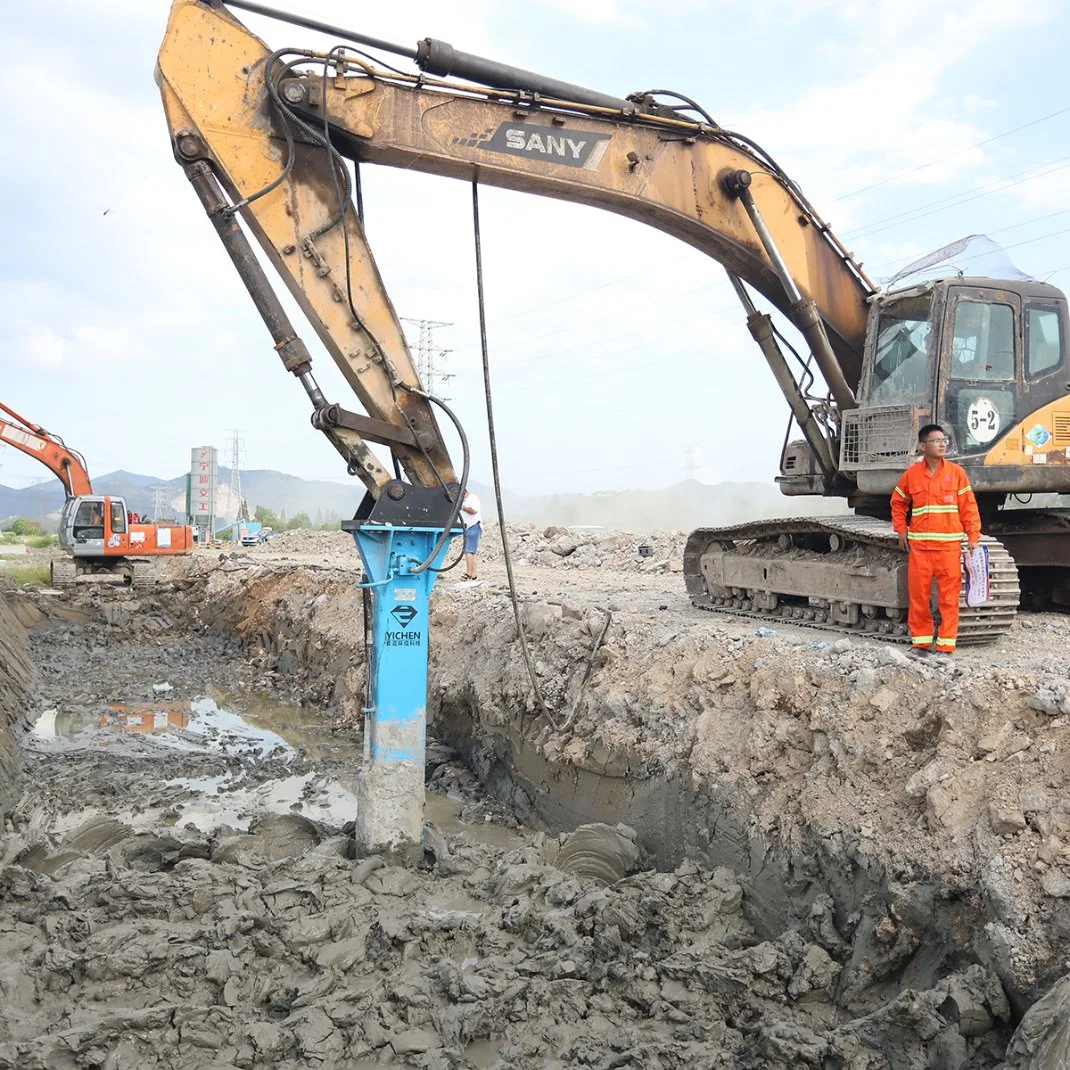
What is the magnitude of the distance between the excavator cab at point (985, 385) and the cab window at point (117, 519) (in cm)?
1559

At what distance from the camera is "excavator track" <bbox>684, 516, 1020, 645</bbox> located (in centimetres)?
612

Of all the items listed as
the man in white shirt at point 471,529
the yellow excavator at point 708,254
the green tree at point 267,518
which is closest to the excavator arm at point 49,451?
the man in white shirt at point 471,529

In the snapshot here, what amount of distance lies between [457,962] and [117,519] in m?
16.3

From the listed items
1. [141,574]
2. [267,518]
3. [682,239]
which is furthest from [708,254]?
[267,518]

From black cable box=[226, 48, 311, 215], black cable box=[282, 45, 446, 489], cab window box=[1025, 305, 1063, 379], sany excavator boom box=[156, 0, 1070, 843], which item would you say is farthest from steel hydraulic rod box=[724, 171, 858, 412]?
black cable box=[226, 48, 311, 215]

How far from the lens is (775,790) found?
5.02m

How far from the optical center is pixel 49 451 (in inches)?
753

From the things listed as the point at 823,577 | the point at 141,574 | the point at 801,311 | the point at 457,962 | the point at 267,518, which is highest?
the point at 801,311

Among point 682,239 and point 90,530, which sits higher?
point 682,239

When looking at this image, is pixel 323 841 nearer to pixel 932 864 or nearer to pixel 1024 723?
pixel 932 864

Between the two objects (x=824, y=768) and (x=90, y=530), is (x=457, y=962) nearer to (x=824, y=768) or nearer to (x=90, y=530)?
(x=824, y=768)

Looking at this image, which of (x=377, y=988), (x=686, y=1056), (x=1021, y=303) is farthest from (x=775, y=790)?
(x=1021, y=303)

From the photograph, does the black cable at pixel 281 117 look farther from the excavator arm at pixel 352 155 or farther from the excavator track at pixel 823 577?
the excavator track at pixel 823 577

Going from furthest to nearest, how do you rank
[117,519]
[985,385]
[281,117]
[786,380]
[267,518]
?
[267,518] → [117,519] → [786,380] → [985,385] → [281,117]
